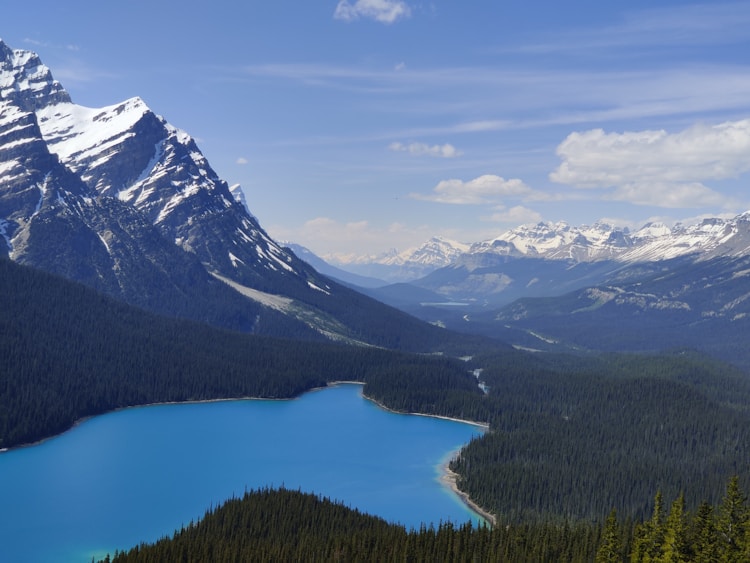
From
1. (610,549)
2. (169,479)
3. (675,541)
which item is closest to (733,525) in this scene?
(675,541)

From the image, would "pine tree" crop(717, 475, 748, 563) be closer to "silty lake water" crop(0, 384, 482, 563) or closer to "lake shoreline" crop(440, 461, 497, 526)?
"lake shoreline" crop(440, 461, 497, 526)

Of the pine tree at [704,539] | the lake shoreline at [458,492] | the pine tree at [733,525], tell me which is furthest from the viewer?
the lake shoreline at [458,492]

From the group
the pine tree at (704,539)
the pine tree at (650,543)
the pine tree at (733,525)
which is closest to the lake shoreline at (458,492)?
the pine tree at (650,543)

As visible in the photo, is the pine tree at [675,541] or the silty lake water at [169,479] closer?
the pine tree at [675,541]

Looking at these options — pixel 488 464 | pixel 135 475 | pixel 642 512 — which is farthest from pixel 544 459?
pixel 135 475

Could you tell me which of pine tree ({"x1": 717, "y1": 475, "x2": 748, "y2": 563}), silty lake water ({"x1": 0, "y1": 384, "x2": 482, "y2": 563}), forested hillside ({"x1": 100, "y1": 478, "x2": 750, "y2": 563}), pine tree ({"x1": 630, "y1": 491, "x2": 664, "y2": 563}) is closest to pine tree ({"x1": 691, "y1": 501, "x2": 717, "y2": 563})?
forested hillside ({"x1": 100, "y1": 478, "x2": 750, "y2": 563})

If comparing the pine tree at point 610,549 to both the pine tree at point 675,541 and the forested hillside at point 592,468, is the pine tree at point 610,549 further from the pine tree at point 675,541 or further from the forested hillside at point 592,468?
the forested hillside at point 592,468

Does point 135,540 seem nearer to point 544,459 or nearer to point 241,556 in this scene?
point 241,556

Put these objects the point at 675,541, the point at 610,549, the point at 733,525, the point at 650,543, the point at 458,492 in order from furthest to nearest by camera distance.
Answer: the point at 458,492 < the point at 610,549 < the point at 650,543 < the point at 733,525 < the point at 675,541

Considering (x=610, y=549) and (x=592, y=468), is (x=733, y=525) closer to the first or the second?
(x=610, y=549)
